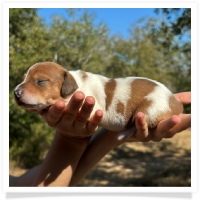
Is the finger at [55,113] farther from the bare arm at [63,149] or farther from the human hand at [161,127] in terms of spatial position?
the human hand at [161,127]

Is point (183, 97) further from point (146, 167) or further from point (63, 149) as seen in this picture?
point (146, 167)

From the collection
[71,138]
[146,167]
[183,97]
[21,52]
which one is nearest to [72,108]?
[71,138]

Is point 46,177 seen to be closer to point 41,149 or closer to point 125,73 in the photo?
point 41,149

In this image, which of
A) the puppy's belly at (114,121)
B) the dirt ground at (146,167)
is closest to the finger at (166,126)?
the puppy's belly at (114,121)

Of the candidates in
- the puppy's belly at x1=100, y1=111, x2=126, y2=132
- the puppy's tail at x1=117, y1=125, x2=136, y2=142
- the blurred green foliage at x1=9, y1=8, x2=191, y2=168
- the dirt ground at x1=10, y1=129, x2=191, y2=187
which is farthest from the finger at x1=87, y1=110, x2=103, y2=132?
the dirt ground at x1=10, y1=129, x2=191, y2=187
